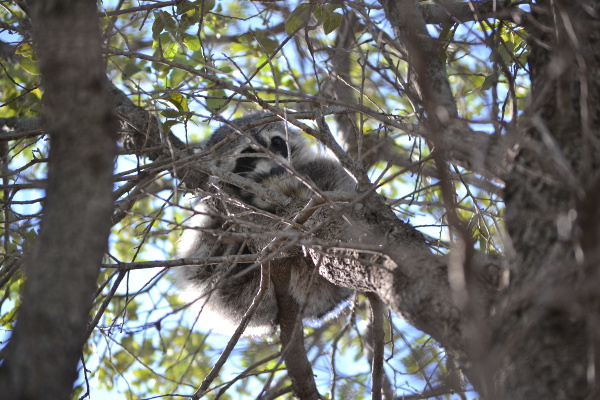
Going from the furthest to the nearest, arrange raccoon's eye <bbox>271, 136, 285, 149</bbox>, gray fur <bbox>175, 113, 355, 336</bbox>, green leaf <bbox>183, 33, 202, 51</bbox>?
raccoon's eye <bbox>271, 136, 285, 149</bbox> < gray fur <bbox>175, 113, 355, 336</bbox> < green leaf <bbox>183, 33, 202, 51</bbox>

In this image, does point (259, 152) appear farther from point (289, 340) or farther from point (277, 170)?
point (289, 340)

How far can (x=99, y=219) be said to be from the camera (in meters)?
1.37

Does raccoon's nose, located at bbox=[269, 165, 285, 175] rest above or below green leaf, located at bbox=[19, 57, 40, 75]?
below

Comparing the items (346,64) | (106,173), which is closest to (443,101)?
(106,173)

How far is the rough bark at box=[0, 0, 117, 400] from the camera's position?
1277 millimetres

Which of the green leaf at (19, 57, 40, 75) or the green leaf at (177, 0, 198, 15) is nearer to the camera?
the green leaf at (177, 0, 198, 15)

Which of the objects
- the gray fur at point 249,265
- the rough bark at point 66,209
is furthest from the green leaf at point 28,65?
the rough bark at point 66,209

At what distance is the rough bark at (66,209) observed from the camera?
1277 mm

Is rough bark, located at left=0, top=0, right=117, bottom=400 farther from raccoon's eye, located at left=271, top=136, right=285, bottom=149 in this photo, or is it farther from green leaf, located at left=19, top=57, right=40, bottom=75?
raccoon's eye, located at left=271, top=136, right=285, bottom=149

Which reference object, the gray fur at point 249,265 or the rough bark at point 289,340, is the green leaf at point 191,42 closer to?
the gray fur at point 249,265

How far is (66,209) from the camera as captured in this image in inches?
53.5

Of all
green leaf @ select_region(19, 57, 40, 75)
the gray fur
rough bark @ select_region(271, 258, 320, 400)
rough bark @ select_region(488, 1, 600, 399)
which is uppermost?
green leaf @ select_region(19, 57, 40, 75)

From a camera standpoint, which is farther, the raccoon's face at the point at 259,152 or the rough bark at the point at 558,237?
the raccoon's face at the point at 259,152

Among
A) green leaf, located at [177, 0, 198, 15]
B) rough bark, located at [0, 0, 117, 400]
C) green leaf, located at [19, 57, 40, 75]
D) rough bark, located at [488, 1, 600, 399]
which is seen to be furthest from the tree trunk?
green leaf, located at [19, 57, 40, 75]
